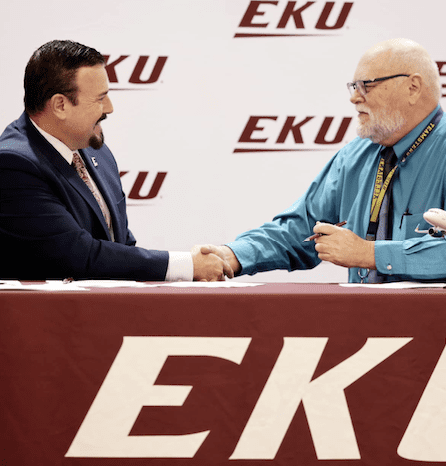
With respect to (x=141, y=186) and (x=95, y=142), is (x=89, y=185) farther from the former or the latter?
(x=141, y=186)

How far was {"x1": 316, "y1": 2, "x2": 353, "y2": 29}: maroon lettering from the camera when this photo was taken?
3.57 metres

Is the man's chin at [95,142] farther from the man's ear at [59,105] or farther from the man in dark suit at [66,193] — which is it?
the man's ear at [59,105]

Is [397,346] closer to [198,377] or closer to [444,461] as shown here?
[444,461]

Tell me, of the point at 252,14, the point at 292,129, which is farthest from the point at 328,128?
the point at 252,14

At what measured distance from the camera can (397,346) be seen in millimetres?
1378

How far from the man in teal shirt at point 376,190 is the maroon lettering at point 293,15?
1.16m

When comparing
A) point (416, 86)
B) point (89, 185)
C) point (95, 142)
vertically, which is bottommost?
point (89, 185)

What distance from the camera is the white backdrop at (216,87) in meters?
3.57

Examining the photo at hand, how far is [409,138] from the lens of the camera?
2445mm

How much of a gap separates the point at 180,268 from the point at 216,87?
170 centimetres

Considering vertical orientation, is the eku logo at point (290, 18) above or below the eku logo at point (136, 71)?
above

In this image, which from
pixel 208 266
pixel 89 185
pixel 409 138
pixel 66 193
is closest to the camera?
pixel 66 193

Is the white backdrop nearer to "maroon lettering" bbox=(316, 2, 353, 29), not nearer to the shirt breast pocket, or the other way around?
"maroon lettering" bbox=(316, 2, 353, 29)

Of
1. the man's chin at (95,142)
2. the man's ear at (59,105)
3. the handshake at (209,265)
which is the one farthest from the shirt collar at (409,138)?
the man's ear at (59,105)
